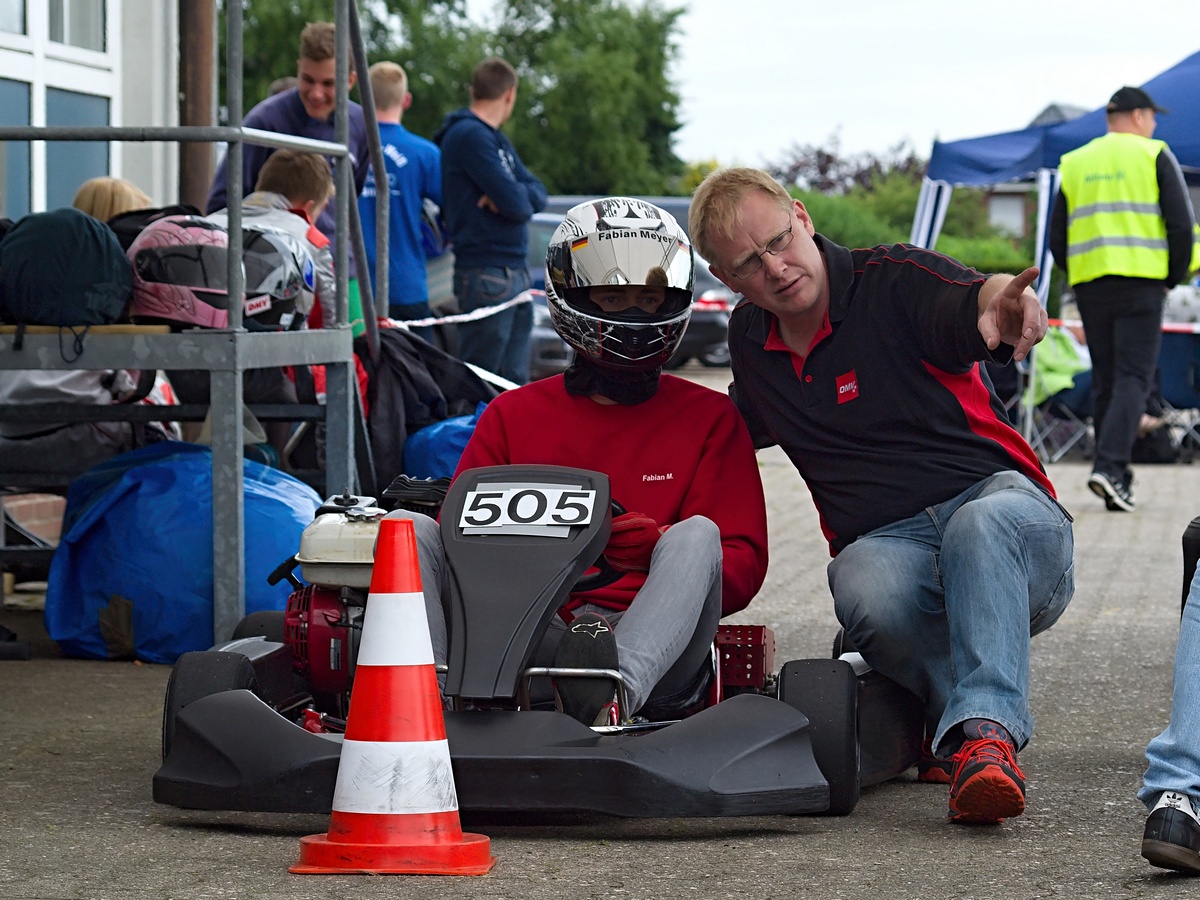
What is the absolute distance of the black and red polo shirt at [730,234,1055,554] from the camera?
4129mm

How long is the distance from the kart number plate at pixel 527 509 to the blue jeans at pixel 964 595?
2.19 feet

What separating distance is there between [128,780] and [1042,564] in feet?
6.78

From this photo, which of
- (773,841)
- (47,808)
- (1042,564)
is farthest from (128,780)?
(1042,564)

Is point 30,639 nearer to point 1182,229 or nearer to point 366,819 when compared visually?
point 366,819

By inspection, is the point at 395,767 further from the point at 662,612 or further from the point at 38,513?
the point at 38,513

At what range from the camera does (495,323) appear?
9.25m

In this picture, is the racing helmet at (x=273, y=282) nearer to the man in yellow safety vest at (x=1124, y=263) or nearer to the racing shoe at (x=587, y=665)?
the racing shoe at (x=587, y=665)

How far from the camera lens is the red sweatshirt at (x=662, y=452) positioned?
164 inches

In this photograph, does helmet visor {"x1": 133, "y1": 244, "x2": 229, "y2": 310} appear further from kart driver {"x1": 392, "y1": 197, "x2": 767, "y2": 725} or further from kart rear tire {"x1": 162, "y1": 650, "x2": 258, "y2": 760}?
kart rear tire {"x1": 162, "y1": 650, "x2": 258, "y2": 760}

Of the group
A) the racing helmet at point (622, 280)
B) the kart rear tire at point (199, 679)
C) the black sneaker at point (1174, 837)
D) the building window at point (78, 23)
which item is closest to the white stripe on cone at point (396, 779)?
the kart rear tire at point (199, 679)

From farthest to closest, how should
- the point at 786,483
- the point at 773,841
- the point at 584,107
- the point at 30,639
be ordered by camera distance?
1. the point at 584,107
2. the point at 786,483
3. the point at 30,639
4. the point at 773,841

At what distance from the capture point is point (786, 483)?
39.5ft

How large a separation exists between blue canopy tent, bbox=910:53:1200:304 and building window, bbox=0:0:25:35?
7.37 meters

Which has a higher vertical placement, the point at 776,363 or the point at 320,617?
the point at 776,363
